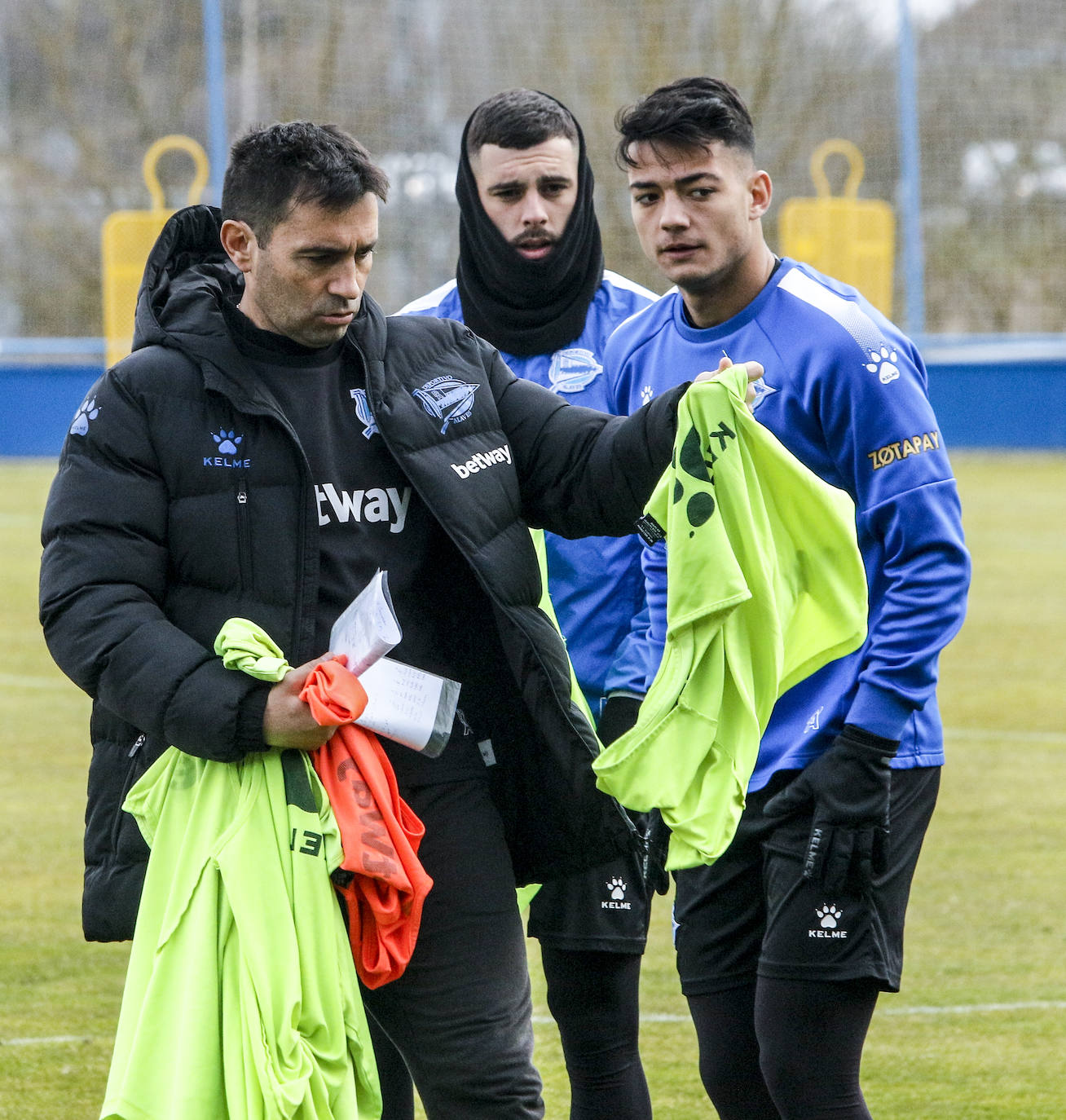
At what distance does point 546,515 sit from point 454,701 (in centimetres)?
39


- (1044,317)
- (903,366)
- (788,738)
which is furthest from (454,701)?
(1044,317)

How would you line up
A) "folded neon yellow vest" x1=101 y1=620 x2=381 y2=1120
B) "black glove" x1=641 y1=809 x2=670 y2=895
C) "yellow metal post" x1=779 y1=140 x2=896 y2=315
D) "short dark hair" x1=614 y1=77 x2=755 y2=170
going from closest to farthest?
"folded neon yellow vest" x1=101 y1=620 x2=381 y2=1120 → "short dark hair" x1=614 y1=77 x2=755 y2=170 → "black glove" x1=641 y1=809 x2=670 y2=895 → "yellow metal post" x1=779 y1=140 x2=896 y2=315

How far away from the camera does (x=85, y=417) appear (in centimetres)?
277

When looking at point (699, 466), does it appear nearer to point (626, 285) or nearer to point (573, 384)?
point (573, 384)

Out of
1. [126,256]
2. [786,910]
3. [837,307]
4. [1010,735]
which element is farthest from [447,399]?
[126,256]

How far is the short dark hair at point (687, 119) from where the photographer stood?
11.2ft

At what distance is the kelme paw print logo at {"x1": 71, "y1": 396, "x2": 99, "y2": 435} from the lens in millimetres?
2746

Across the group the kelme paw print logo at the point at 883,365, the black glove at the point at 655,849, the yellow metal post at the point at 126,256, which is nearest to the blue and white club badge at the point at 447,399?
the kelme paw print logo at the point at 883,365

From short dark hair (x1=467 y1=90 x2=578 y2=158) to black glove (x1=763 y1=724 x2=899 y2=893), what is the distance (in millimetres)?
→ 1776

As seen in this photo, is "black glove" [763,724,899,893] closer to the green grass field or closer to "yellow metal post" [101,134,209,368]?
the green grass field

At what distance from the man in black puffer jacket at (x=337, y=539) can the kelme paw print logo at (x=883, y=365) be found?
0.47 m

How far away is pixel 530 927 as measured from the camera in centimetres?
376

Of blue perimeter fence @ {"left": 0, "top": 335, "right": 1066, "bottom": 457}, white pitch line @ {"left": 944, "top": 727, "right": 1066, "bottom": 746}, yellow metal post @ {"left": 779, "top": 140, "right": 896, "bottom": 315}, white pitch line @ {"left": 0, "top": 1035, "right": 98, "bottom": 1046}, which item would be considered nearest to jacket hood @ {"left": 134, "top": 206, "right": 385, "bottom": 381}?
white pitch line @ {"left": 0, "top": 1035, "right": 98, "bottom": 1046}

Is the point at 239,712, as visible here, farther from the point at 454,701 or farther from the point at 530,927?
the point at 530,927
